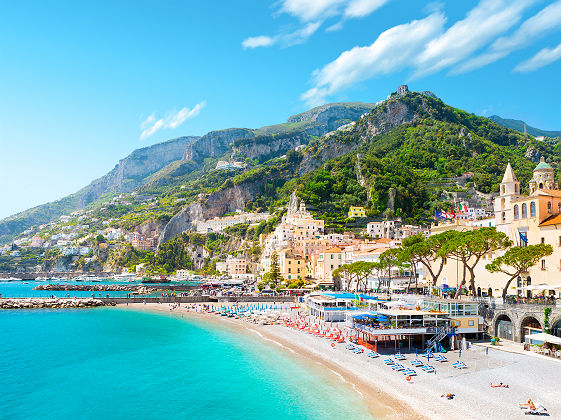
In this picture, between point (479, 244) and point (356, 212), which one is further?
point (356, 212)

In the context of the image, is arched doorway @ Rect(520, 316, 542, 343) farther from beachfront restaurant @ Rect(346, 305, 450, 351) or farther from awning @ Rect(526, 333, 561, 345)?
beachfront restaurant @ Rect(346, 305, 450, 351)

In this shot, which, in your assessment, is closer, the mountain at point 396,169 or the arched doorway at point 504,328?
the arched doorway at point 504,328

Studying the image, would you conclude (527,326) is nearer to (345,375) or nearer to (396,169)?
(345,375)

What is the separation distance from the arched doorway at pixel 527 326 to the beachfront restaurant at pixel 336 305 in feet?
51.9

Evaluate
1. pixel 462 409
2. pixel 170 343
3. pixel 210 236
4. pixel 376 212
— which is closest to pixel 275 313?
pixel 170 343

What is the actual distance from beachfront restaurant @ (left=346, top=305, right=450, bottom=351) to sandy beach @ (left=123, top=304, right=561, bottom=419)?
1838mm

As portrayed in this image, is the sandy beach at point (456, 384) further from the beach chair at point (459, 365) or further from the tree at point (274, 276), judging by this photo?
the tree at point (274, 276)

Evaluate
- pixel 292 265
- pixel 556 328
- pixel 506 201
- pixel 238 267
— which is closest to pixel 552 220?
pixel 506 201

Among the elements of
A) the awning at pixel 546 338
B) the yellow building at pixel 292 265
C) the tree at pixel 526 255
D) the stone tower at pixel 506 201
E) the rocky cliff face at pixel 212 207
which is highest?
the rocky cliff face at pixel 212 207

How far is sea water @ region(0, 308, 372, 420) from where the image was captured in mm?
22500

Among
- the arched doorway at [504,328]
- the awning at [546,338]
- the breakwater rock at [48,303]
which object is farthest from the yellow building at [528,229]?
the breakwater rock at [48,303]

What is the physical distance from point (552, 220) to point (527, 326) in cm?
936

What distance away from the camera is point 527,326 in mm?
31141

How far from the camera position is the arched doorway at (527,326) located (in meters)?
30.5
